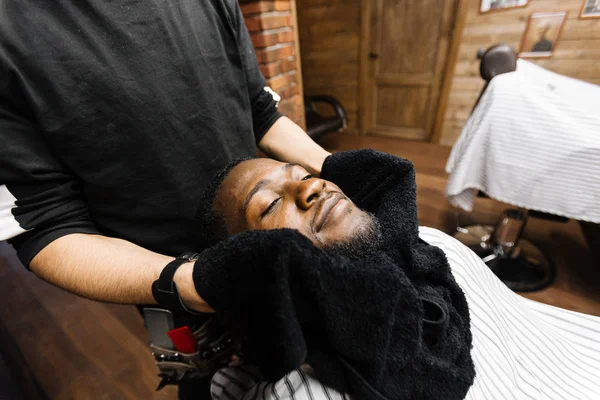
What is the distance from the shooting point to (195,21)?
791 millimetres

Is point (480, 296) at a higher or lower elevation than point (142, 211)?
lower

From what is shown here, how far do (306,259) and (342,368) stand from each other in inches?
10.8

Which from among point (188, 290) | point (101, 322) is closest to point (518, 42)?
point (188, 290)

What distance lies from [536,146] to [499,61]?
488mm

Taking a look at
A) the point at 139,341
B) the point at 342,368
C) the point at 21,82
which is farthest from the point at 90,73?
the point at 139,341

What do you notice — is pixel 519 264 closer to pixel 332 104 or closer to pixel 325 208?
pixel 325 208

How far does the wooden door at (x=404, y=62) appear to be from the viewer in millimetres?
3090

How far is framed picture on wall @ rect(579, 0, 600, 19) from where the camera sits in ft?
7.70

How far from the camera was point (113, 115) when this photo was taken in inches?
26.0

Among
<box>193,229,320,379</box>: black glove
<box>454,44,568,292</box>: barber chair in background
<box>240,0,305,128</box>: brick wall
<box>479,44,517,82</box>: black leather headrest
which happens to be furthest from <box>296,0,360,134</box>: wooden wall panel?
<box>193,229,320,379</box>: black glove

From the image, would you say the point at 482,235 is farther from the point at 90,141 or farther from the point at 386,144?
the point at 90,141

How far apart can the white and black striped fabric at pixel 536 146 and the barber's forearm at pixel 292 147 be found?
98 centimetres

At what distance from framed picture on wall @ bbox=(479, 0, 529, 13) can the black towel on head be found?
3088 mm

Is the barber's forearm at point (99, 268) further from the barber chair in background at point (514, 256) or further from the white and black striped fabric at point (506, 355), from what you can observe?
the barber chair in background at point (514, 256)
